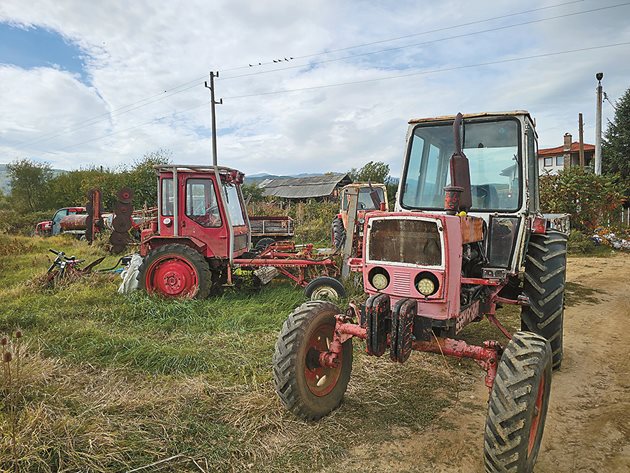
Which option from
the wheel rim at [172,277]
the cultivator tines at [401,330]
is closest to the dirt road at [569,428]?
the cultivator tines at [401,330]

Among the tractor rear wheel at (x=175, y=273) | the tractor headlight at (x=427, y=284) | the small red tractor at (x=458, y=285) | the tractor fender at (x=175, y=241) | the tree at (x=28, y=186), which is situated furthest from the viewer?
the tree at (x=28, y=186)

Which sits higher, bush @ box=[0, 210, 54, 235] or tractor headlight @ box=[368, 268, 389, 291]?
bush @ box=[0, 210, 54, 235]


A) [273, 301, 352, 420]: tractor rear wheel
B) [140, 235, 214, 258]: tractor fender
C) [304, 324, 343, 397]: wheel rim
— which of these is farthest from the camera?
[140, 235, 214, 258]: tractor fender

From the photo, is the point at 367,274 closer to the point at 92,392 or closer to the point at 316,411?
the point at 316,411

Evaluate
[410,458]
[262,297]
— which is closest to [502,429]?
[410,458]

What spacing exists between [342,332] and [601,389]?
2.56 m

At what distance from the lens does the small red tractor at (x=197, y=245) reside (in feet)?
22.1

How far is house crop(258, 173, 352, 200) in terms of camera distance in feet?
123

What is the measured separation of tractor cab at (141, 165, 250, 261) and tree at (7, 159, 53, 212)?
86.0ft

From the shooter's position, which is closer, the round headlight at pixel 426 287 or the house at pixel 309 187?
the round headlight at pixel 426 287

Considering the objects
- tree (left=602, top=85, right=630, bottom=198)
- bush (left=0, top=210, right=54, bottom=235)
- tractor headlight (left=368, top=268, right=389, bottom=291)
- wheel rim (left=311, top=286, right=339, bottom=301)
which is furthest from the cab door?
tree (left=602, top=85, right=630, bottom=198)

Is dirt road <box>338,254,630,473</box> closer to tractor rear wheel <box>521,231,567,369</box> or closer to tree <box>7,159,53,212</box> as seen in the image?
tractor rear wheel <box>521,231,567,369</box>

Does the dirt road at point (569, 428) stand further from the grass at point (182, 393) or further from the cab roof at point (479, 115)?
the cab roof at point (479, 115)

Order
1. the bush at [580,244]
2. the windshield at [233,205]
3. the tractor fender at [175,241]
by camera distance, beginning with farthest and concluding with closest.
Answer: the bush at [580,244], the windshield at [233,205], the tractor fender at [175,241]
